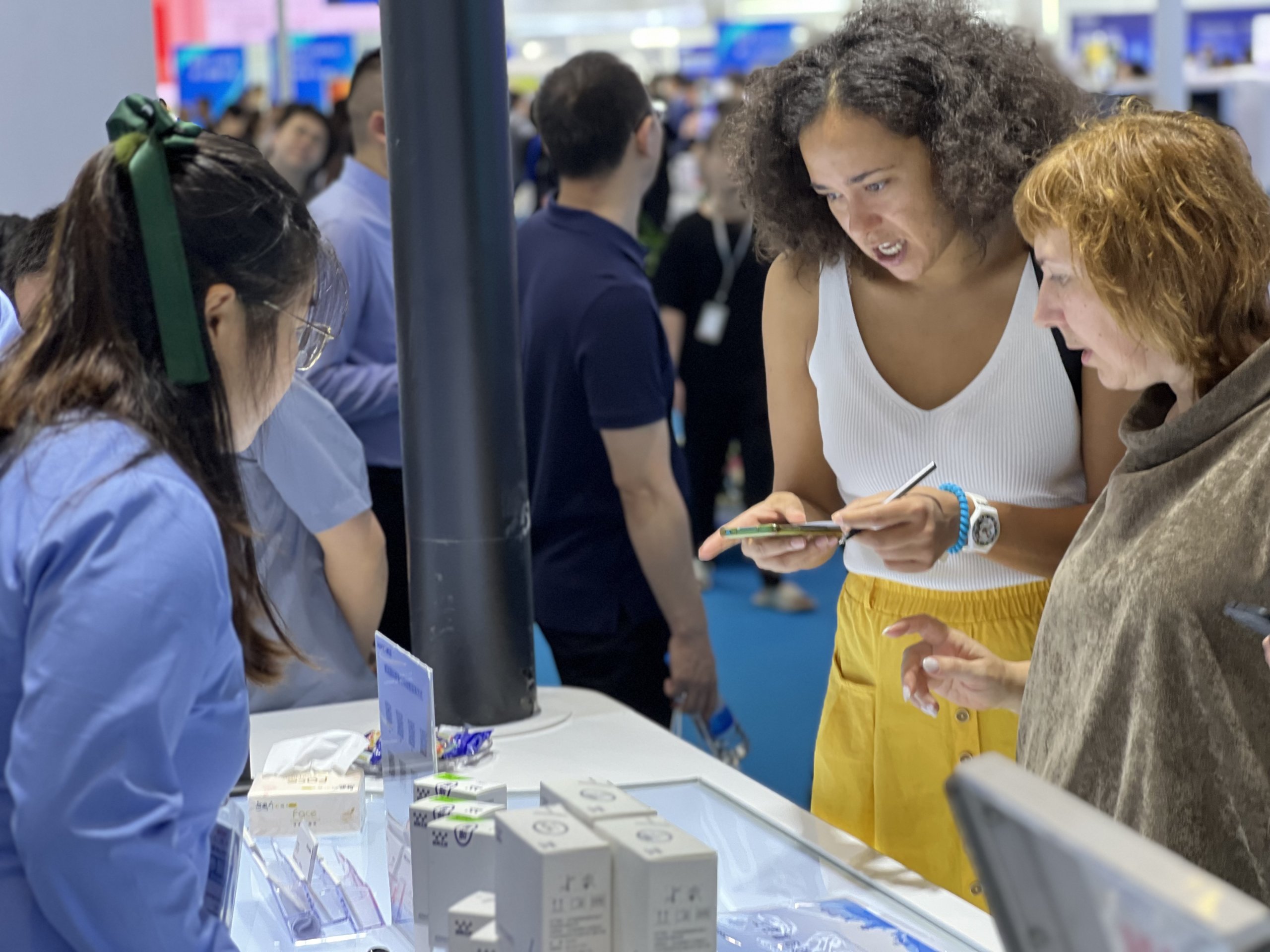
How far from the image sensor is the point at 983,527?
185 centimetres

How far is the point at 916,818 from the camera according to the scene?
6.43ft

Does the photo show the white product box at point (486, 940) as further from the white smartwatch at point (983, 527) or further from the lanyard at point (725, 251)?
the lanyard at point (725, 251)

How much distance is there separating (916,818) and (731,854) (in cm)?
35

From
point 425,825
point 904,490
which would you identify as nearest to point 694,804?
point 904,490

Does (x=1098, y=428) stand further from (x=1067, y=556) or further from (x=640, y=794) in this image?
(x=640, y=794)

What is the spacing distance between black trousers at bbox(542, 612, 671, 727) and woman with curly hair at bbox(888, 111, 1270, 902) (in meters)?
1.41

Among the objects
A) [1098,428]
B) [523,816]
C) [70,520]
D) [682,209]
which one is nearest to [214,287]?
[70,520]

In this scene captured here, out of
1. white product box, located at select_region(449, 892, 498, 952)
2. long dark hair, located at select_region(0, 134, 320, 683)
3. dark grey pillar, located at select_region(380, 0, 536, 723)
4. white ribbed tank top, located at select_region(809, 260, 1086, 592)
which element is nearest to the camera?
long dark hair, located at select_region(0, 134, 320, 683)

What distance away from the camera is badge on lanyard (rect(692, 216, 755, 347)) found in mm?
6297

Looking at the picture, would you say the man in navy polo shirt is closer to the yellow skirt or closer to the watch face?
the yellow skirt

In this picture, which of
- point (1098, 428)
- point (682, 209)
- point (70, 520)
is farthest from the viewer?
point (682, 209)

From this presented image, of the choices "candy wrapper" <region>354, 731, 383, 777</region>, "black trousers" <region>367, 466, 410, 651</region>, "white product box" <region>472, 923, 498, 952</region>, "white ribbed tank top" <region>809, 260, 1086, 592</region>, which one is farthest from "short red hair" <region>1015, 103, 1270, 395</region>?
"black trousers" <region>367, 466, 410, 651</region>

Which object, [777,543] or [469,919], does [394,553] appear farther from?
[469,919]

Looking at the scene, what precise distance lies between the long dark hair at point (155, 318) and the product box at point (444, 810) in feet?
0.89
